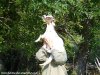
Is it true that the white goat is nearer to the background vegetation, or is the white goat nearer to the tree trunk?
the background vegetation

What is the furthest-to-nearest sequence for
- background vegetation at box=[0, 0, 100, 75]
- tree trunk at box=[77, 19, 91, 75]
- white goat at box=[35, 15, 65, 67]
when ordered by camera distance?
tree trunk at box=[77, 19, 91, 75] → background vegetation at box=[0, 0, 100, 75] → white goat at box=[35, 15, 65, 67]

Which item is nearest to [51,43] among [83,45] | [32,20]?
[32,20]

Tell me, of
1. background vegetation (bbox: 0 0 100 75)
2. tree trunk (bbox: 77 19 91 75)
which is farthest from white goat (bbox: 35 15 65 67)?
tree trunk (bbox: 77 19 91 75)

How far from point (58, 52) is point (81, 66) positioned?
11.6 metres

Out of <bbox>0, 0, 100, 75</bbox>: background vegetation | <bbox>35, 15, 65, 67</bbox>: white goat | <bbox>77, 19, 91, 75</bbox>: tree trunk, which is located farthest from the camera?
<bbox>77, 19, 91, 75</bbox>: tree trunk

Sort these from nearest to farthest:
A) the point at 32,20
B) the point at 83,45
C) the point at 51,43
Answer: the point at 51,43, the point at 32,20, the point at 83,45

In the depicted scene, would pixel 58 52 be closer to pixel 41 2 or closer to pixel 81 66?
pixel 41 2

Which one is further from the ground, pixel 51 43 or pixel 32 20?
pixel 32 20

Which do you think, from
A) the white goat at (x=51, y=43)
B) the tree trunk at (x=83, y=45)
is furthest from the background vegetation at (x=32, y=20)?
the white goat at (x=51, y=43)

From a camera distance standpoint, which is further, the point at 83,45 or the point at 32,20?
the point at 83,45

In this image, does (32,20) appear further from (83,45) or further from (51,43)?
(83,45)

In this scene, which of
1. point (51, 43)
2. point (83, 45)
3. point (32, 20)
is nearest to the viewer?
point (51, 43)

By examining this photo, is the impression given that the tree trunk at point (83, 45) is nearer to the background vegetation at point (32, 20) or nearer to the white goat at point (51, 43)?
the background vegetation at point (32, 20)

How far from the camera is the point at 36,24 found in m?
10.7
